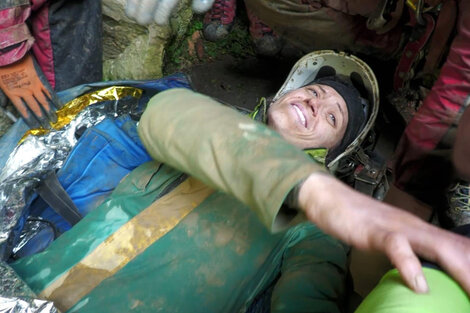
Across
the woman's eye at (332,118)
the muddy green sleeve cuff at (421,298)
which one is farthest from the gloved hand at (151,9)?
the muddy green sleeve cuff at (421,298)

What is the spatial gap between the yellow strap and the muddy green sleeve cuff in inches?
39.9

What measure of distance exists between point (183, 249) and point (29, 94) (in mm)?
1440

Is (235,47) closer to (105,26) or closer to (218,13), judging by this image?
(218,13)

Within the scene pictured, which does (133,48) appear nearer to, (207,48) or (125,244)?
(207,48)

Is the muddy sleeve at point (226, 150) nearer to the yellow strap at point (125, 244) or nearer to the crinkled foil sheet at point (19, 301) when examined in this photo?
the yellow strap at point (125, 244)

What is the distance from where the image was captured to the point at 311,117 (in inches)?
90.7

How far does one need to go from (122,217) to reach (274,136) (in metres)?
0.84

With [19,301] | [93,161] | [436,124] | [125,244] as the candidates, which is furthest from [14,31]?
[436,124]

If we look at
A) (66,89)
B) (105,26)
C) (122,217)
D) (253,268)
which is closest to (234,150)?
(253,268)

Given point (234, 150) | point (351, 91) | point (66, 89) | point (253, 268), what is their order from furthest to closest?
point (66, 89) → point (351, 91) → point (253, 268) → point (234, 150)

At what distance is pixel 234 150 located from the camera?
134 cm

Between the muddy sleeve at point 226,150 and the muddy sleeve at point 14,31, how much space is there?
1.15 metres

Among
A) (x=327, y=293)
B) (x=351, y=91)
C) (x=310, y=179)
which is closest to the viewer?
(x=310, y=179)

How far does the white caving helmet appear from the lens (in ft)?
7.97
